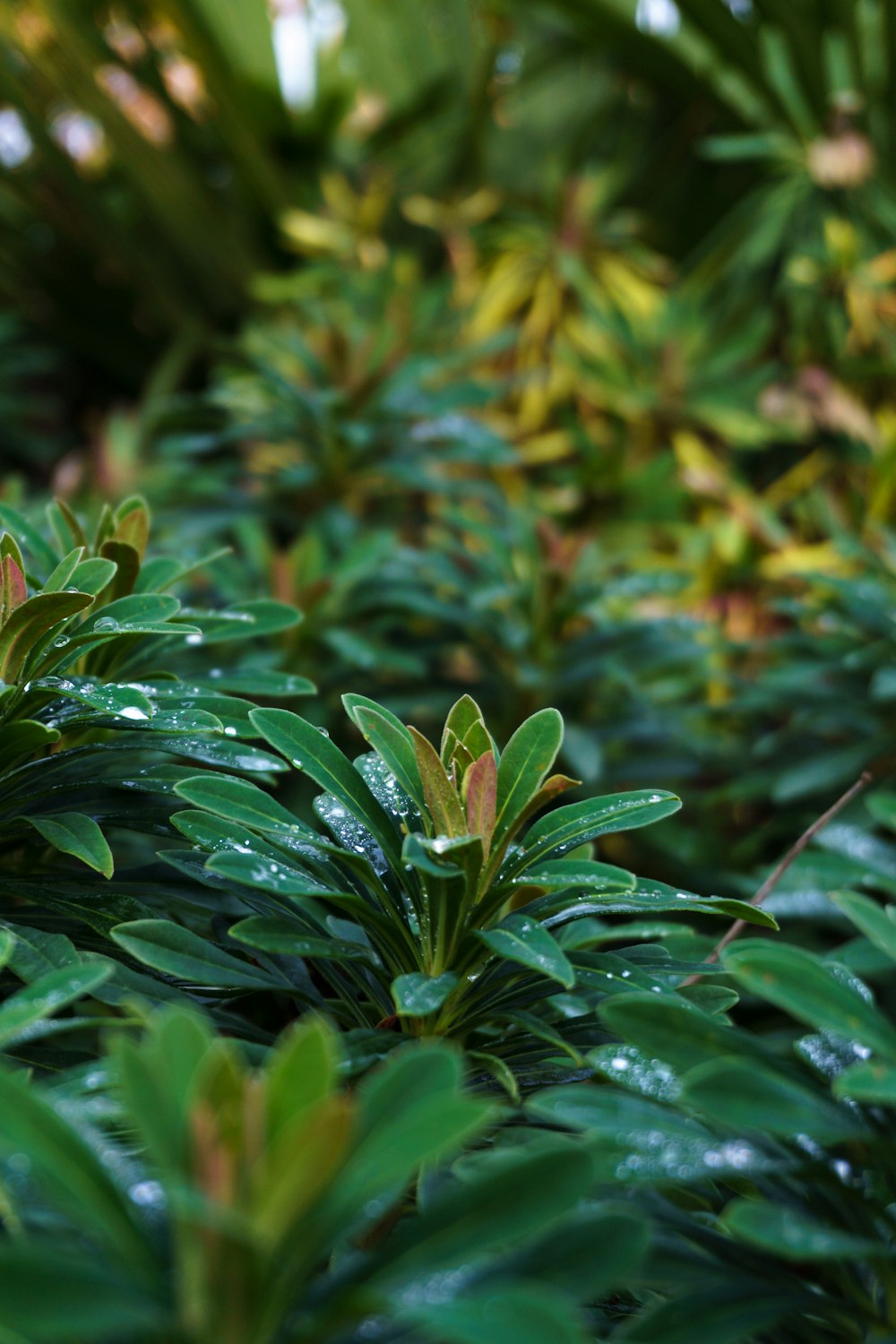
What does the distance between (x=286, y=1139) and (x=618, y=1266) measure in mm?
146

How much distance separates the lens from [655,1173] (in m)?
0.50

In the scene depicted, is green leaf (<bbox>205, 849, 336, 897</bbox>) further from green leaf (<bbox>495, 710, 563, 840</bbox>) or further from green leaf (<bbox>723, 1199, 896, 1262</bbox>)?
green leaf (<bbox>723, 1199, 896, 1262</bbox>)

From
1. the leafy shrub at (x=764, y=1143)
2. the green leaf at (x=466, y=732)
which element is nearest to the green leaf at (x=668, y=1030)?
the leafy shrub at (x=764, y=1143)

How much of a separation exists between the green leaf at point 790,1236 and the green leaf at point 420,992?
0.18 meters

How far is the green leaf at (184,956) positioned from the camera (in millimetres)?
593

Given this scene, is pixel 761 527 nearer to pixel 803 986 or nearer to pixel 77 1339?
pixel 803 986

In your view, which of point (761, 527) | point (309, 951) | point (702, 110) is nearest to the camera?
point (309, 951)

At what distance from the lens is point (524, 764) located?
2.24 ft

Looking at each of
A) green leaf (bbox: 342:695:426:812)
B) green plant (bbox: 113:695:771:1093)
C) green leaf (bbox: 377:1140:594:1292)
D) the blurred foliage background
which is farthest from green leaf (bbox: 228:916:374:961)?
the blurred foliage background

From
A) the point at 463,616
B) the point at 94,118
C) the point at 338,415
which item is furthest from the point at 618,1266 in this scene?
the point at 94,118

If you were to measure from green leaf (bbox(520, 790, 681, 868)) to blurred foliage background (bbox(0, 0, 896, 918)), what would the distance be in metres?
0.68

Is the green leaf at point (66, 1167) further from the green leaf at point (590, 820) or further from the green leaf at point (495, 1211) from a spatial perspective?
the green leaf at point (590, 820)

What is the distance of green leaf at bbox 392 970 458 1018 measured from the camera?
0.55 metres

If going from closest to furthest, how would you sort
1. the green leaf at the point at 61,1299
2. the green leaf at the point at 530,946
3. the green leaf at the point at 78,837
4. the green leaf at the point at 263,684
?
1. the green leaf at the point at 61,1299
2. the green leaf at the point at 530,946
3. the green leaf at the point at 78,837
4. the green leaf at the point at 263,684
